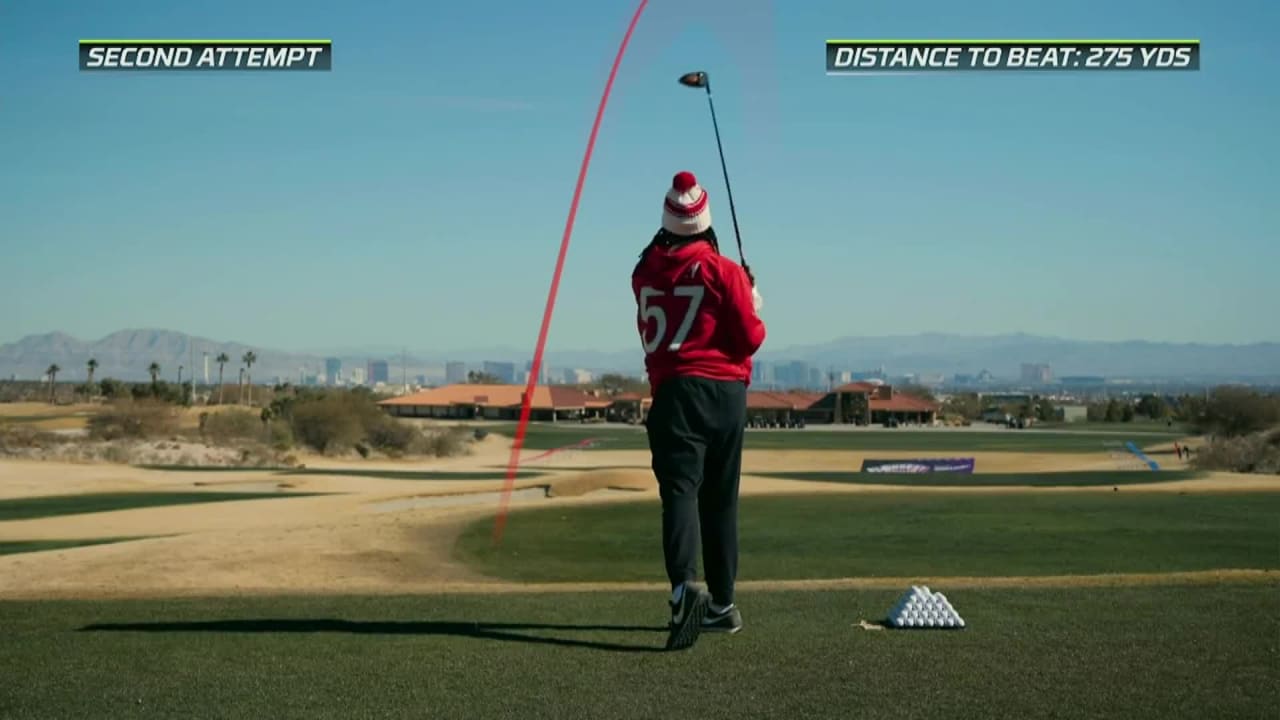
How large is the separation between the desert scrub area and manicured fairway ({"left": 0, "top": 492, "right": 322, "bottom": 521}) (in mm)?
25451

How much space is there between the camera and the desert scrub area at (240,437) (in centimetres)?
7081

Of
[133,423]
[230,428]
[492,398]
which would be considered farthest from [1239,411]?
[492,398]

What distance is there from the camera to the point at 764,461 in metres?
78.0

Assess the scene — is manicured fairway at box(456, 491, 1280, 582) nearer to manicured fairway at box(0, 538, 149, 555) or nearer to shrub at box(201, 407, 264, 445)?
manicured fairway at box(0, 538, 149, 555)

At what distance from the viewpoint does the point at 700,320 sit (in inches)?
303

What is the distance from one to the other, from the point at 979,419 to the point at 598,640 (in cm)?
17508

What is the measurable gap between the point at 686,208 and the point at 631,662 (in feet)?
8.98

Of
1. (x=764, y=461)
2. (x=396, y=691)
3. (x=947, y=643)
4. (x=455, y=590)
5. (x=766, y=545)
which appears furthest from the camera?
(x=764, y=461)

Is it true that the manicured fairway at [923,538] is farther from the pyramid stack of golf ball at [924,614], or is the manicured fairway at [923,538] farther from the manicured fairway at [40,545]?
the pyramid stack of golf ball at [924,614]

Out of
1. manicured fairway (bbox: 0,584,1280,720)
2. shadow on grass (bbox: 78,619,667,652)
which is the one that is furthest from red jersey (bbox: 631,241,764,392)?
shadow on grass (bbox: 78,619,667,652)

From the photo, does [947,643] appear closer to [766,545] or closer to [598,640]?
[598,640]

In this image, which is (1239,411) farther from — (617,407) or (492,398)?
(492,398)

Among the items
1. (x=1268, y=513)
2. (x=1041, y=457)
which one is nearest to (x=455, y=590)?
(x=1268, y=513)

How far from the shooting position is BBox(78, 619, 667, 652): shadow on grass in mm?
8141
